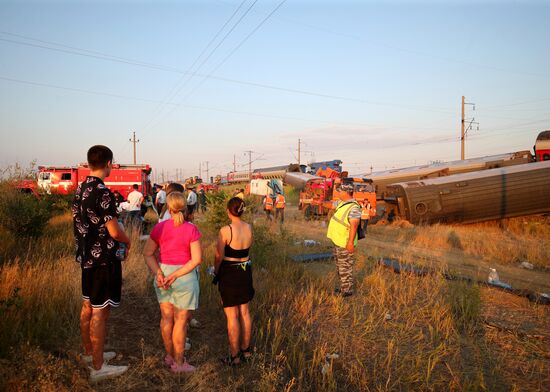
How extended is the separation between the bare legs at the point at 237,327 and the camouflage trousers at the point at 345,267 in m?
2.49

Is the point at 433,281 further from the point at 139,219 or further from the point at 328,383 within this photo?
the point at 139,219

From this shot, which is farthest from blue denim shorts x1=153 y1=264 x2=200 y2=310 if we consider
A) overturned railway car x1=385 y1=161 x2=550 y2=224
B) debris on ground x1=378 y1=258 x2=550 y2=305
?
overturned railway car x1=385 y1=161 x2=550 y2=224

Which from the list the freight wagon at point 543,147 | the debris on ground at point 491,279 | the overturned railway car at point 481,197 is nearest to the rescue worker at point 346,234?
the debris on ground at point 491,279

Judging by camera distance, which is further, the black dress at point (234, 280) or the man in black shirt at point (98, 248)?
the black dress at point (234, 280)

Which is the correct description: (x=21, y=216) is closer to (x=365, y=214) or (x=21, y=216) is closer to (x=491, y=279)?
(x=491, y=279)

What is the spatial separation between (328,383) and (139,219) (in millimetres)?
9229

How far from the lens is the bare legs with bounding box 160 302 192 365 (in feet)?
12.1

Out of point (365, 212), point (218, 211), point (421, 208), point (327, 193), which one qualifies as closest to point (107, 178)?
point (327, 193)

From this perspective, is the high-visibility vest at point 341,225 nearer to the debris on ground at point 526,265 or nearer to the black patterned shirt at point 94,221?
the black patterned shirt at point 94,221

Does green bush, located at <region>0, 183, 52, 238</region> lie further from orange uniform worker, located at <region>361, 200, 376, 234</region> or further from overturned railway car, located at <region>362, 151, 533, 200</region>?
overturned railway car, located at <region>362, 151, 533, 200</region>

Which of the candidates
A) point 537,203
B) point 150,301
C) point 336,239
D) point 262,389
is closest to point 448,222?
point 537,203

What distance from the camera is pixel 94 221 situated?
3.42 meters

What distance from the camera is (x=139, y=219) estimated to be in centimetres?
1173

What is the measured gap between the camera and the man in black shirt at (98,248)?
3.42m
